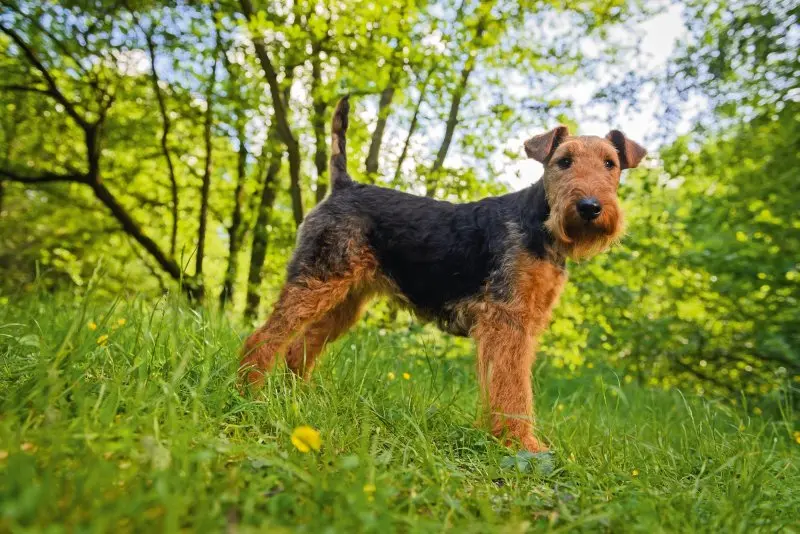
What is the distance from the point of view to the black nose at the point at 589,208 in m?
2.70

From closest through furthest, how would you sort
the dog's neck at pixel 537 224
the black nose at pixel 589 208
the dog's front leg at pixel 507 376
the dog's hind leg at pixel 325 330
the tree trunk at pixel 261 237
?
the dog's front leg at pixel 507 376
the black nose at pixel 589 208
the dog's neck at pixel 537 224
the dog's hind leg at pixel 325 330
the tree trunk at pixel 261 237

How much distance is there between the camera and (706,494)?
1828 millimetres

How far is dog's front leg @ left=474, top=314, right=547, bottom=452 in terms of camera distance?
2.58m

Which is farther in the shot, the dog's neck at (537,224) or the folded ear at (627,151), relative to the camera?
the folded ear at (627,151)

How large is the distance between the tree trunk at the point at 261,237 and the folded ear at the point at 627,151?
18.6ft

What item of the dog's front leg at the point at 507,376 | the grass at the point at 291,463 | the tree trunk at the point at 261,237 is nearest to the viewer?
the grass at the point at 291,463

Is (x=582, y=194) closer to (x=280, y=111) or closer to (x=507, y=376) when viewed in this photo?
(x=507, y=376)

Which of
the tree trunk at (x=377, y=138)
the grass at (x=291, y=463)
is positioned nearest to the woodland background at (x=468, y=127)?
the tree trunk at (x=377, y=138)

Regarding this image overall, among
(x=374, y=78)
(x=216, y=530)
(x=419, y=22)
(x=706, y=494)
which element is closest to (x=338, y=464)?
(x=216, y=530)

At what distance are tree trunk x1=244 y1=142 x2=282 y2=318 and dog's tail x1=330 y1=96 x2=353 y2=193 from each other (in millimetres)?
4480

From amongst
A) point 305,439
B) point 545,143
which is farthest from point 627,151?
point 305,439

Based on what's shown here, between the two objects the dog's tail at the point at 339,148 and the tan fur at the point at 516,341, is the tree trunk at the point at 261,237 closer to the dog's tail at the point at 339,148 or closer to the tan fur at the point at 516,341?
the dog's tail at the point at 339,148

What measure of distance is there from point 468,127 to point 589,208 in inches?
150

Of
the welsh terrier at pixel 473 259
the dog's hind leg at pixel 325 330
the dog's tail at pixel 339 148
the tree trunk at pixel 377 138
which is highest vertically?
the tree trunk at pixel 377 138
